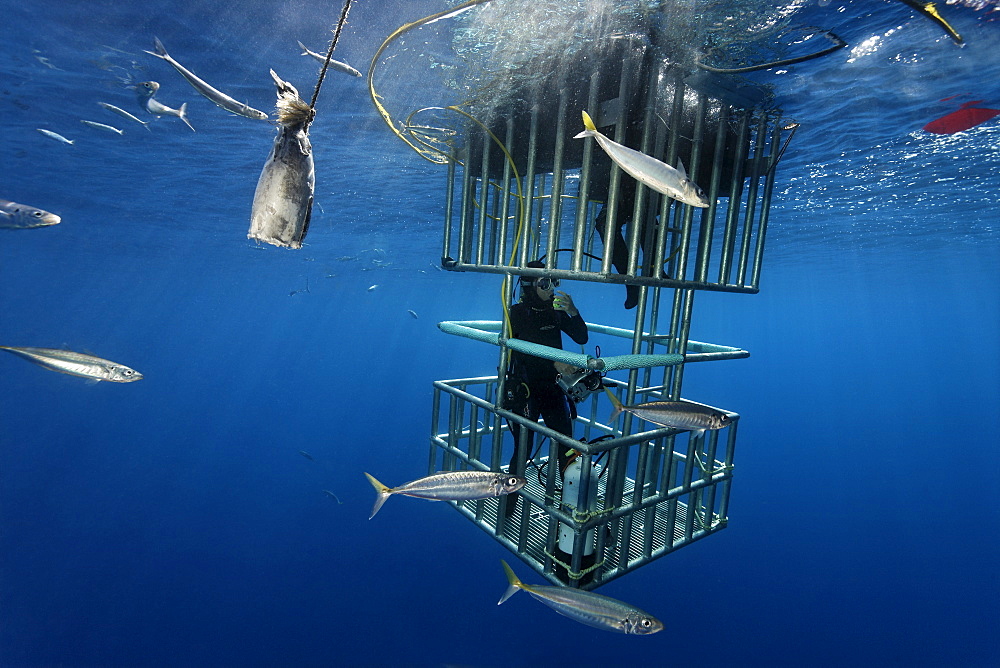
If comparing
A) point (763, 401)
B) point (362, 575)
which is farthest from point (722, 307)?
point (362, 575)

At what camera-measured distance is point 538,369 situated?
5590 millimetres

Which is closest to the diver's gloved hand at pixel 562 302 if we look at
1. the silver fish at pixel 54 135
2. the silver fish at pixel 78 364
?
the silver fish at pixel 78 364

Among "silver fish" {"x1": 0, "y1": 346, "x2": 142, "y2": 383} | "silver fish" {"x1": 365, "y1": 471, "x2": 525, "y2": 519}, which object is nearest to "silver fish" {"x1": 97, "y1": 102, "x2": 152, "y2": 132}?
"silver fish" {"x1": 0, "y1": 346, "x2": 142, "y2": 383}

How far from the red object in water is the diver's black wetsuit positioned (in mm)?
8309

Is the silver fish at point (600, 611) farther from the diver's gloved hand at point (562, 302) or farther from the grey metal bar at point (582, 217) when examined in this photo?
the diver's gloved hand at point (562, 302)

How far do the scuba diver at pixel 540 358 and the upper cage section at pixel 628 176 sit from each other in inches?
33.1

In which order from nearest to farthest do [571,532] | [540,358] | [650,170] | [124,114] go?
[650,170], [571,532], [540,358], [124,114]

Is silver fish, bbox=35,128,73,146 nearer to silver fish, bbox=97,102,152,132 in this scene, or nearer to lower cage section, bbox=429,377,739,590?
silver fish, bbox=97,102,152,132

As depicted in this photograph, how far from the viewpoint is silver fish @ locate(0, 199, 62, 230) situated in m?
3.68

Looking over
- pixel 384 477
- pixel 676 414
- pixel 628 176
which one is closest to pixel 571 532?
pixel 676 414

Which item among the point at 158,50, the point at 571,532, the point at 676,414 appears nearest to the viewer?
the point at 676,414

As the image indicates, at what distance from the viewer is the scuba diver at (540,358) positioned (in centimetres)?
517

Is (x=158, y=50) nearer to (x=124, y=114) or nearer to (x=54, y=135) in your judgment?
(x=124, y=114)

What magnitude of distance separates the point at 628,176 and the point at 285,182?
500cm
